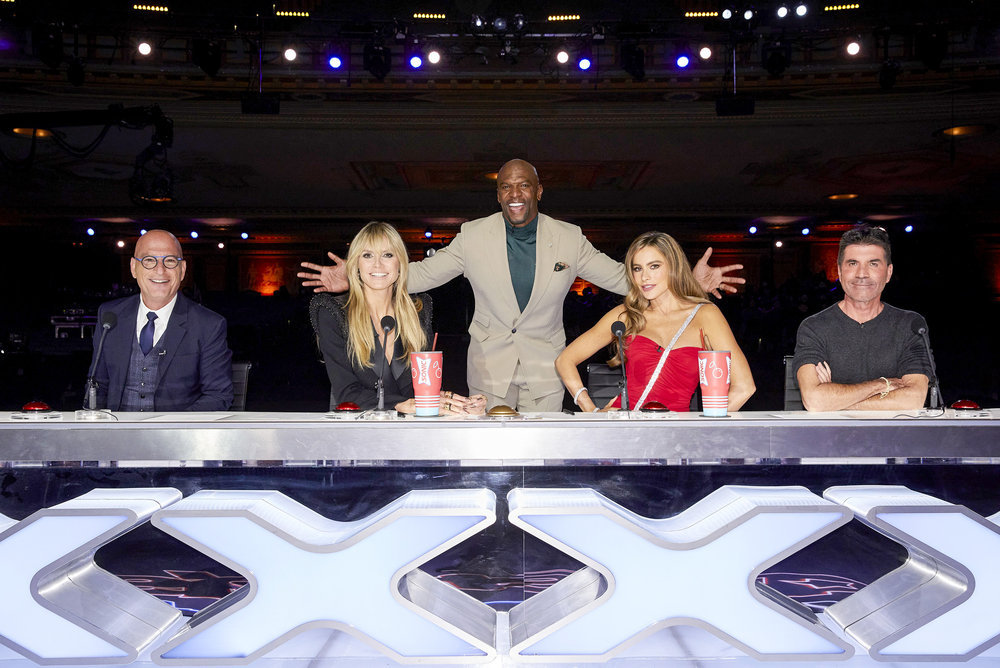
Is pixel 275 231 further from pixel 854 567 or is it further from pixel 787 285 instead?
pixel 854 567

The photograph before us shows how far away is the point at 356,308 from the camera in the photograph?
114 inches

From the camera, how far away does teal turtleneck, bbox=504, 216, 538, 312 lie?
3395 millimetres

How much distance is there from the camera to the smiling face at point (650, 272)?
2.87 metres

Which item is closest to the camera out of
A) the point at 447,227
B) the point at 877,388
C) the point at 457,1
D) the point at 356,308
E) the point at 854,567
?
the point at 854,567

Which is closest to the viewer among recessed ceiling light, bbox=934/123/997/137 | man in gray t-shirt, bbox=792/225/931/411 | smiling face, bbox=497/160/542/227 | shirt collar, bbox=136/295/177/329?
man in gray t-shirt, bbox=792/225/931/411

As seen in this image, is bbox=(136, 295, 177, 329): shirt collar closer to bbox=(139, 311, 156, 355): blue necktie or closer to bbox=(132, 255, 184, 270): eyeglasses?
bbox=(139, 311, 156, 355): blue necktie

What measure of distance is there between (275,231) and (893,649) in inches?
636

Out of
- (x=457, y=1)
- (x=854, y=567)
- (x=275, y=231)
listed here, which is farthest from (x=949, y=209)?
(x=854, y=567)

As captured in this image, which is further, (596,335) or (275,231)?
(275,231)

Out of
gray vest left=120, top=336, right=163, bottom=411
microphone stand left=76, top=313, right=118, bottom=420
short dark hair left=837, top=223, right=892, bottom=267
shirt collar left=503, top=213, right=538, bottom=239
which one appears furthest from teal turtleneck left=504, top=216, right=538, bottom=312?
microphone stand left=76, top=313, right=118, bottom=420

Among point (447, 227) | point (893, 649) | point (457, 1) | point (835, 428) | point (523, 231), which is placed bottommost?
point (893, 649)

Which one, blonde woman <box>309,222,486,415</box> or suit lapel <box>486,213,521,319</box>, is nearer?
blonde woman <box>309,222,486,415</box>

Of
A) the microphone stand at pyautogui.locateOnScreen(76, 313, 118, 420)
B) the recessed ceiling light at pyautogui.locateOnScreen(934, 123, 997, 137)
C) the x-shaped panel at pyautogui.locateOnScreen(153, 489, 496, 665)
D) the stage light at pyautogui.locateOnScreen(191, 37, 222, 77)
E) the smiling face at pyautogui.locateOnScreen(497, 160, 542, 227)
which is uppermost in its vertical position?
the stage light at pyautogui.locateOnScreen(191, 37, 222, 77)

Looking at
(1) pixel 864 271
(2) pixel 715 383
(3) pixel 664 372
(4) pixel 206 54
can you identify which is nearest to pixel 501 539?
(2) pixel 715 383
